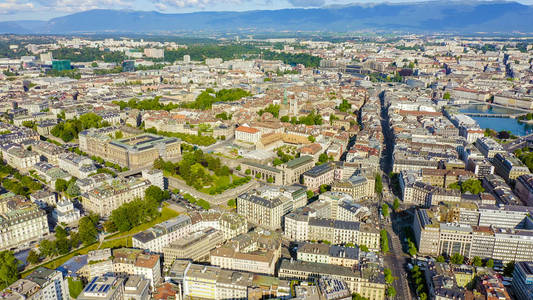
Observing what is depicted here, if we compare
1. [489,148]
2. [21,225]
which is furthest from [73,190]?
[489,148]

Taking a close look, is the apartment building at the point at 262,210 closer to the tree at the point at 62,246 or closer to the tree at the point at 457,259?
the tree at the point at 457,259

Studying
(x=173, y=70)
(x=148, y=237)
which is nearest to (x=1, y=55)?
(x=173, y=70)

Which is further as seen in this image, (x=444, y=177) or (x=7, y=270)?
(x=444, y=177)

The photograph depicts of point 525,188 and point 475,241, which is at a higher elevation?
point 525,188

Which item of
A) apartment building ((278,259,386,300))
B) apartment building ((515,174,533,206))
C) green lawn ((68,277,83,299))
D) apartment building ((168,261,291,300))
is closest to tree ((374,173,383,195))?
apartment building ((515,174,533,206))

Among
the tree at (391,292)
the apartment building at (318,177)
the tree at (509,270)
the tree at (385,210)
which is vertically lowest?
the tree at (391,292)

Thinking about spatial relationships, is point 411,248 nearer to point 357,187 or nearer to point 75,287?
point 357,187

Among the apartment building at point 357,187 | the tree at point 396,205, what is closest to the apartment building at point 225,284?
the apartment building at point 357,187
